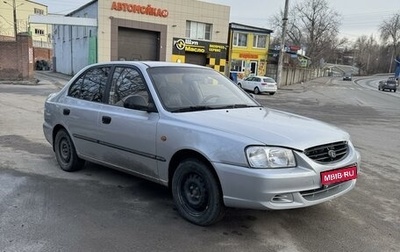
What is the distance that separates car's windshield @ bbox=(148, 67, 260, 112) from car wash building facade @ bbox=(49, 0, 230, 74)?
1120 inches

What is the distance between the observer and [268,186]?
11.8 ft

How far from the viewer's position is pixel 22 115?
40.1 ft

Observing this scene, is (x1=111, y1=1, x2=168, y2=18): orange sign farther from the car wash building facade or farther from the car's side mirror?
the car's side mirror

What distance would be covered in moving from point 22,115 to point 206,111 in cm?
949

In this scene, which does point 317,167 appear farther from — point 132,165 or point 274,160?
point 132,165

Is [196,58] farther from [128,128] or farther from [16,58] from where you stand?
[128,128]

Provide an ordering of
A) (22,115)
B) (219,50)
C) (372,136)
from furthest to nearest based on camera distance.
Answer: (219,50), (22,115), (372,136)

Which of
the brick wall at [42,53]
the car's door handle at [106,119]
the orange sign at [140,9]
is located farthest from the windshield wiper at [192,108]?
the brick wall at [42,53]

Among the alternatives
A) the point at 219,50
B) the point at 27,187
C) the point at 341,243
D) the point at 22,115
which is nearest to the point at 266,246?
the point at 341,243

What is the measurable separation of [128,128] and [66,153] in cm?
184

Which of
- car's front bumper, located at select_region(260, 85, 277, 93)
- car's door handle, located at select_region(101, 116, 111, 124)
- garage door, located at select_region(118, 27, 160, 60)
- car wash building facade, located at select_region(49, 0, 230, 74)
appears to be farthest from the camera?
garage door, located at select_region(118, 27, 160, 60)

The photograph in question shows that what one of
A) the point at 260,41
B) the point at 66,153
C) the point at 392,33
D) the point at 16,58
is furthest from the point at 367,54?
the point at 66,153

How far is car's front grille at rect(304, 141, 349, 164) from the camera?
385 cm

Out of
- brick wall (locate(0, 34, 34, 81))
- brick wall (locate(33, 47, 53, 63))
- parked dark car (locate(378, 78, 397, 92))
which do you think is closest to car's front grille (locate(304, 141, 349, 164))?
brick wall (locate(0, 34, 34, 81))
